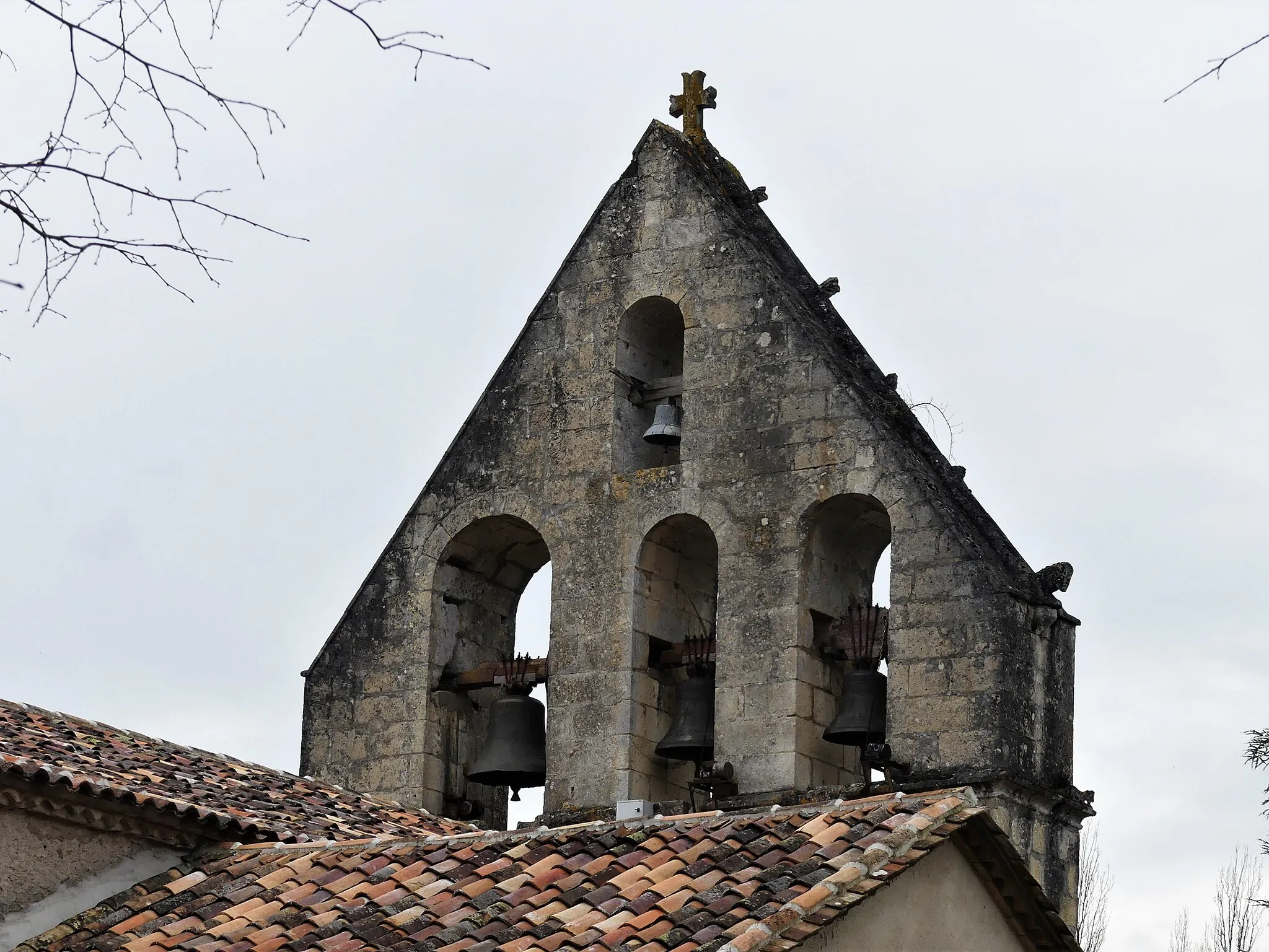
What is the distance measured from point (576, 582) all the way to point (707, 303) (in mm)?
1692

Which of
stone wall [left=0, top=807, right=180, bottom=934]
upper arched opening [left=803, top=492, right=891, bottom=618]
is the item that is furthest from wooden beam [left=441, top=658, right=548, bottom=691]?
stone wall [left=0, top=807, right=180, bottom=934]

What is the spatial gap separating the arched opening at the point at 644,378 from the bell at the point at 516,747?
1.43 m

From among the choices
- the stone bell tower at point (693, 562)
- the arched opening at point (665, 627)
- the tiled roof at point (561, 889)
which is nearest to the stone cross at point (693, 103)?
the stone bell tower at point (693, 562)

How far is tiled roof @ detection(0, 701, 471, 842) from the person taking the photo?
1284 cm

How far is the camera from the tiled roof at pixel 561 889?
10.6 m

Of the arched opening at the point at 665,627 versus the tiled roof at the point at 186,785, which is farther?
the arched opening at the point at 665,627

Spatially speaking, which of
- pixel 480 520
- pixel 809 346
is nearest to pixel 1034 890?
pixel 809 346

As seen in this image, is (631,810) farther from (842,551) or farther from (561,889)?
(561,889)

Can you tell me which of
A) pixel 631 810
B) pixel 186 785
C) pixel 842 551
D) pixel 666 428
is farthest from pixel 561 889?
pixel 666 428

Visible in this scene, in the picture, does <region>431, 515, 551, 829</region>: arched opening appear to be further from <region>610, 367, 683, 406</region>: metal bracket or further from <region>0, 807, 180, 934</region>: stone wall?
<region>0, 807, 180, 934</region>: stone wall

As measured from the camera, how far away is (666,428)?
48.0 ft

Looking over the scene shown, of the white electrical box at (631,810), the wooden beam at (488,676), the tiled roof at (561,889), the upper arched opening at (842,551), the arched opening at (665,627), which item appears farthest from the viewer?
the wooden beam at (488,676)

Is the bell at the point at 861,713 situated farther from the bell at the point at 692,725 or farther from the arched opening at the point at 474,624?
the arched opening at the point at 474,624

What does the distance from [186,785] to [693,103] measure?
15.9 ft
